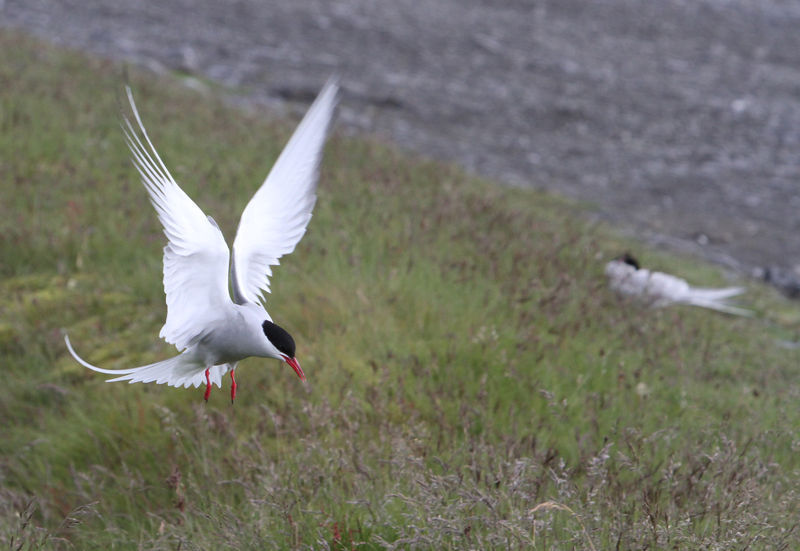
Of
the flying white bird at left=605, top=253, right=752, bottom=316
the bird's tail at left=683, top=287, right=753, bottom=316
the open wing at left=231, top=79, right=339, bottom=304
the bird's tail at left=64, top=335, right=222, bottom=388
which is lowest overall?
the bird's tail at left=683, top=287, right=753, bottom=316

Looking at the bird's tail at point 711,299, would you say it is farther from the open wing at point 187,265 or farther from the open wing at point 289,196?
the open wing at point 187,265

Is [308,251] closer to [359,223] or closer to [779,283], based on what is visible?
[359,223]

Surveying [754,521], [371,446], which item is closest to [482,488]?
[371,446]

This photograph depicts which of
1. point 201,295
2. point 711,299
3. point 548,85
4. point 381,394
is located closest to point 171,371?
point 201,295

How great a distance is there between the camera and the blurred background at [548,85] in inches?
444

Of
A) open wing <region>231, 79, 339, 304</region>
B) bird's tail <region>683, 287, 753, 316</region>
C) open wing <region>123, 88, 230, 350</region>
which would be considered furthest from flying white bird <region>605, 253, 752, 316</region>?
open wing <region>123, 88, 230, 350</region>

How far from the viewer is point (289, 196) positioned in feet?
10.7

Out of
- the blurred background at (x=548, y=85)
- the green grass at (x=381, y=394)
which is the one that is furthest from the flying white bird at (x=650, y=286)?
the blurred background at (x=548, y=85)

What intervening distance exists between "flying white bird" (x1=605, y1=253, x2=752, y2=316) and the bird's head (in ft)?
13.1

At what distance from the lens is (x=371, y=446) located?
3551 millimetres

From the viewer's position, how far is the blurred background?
1128 centimetres

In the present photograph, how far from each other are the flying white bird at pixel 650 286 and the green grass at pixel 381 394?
15 centimetres

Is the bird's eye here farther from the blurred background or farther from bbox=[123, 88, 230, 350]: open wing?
the blurred background

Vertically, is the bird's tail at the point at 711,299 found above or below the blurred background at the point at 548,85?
below
